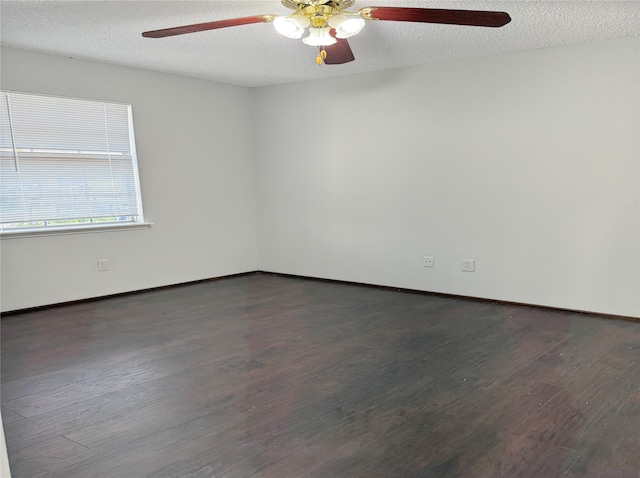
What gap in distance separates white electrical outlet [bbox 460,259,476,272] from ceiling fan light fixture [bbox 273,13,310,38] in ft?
9.28

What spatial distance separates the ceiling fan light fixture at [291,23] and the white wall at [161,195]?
274cm

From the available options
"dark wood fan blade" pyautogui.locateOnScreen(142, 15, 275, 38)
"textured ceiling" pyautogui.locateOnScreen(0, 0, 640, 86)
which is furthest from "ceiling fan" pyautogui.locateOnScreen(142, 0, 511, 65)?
"textured ceiling" pyautogui.locateOnScreen(0, 0, 640, 86)

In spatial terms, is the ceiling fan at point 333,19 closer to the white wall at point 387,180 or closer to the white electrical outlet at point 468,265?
the white wall at point 387,180

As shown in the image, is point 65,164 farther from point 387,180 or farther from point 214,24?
point 387,180

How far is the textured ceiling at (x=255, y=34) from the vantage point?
2.96m

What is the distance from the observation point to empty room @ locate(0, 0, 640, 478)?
220 centimetres

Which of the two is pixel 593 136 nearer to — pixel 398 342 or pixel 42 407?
pixel 398 342

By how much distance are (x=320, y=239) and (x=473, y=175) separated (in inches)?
77.2

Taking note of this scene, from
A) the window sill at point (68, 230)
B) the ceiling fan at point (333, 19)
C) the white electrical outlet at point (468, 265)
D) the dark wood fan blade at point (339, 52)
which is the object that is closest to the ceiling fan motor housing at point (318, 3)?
the ceiling fan at point (333, 19)

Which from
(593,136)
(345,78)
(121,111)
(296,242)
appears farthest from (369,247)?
(121,111)

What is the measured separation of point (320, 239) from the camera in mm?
5586

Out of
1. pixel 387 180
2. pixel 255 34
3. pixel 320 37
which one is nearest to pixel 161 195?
pixel 255 34

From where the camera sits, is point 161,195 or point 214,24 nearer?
point 214,24

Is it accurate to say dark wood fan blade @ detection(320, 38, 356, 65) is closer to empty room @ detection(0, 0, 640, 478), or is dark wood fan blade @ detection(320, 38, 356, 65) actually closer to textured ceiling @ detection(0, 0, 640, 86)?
empty room @ detection(0, 0, 640, 478)
